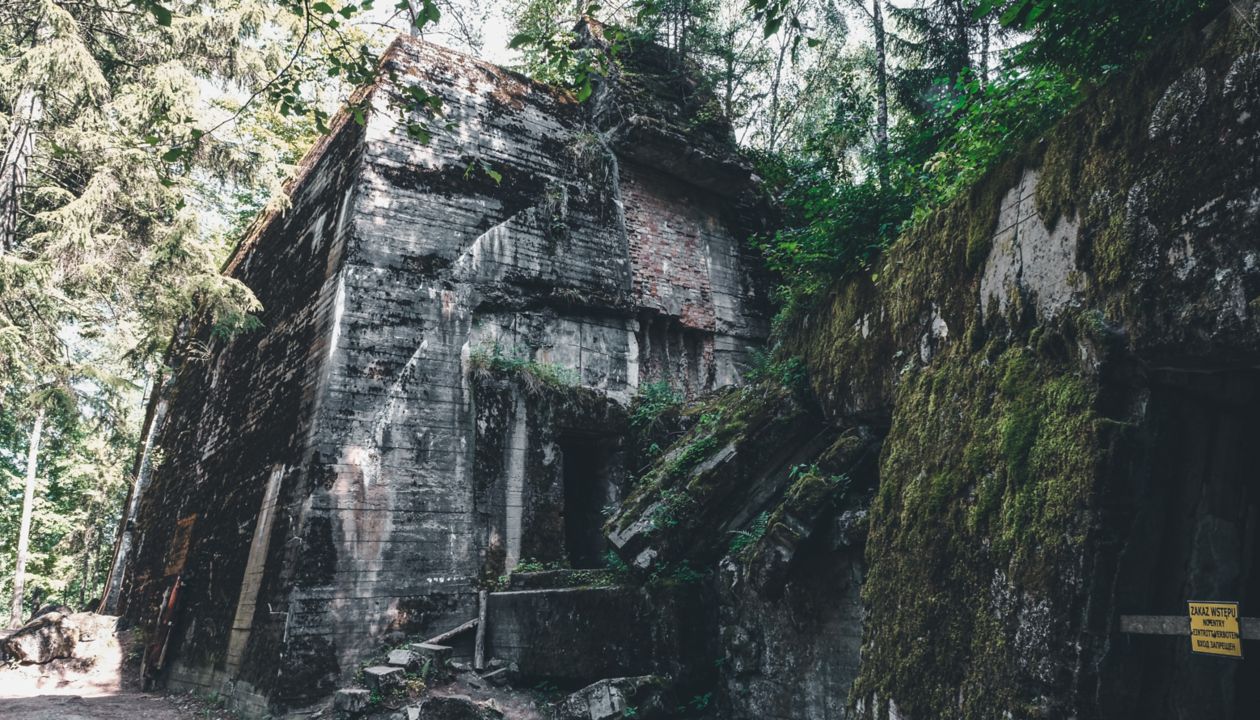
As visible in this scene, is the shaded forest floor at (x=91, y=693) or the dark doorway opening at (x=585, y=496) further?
the dark doorway opening at (x=585, y=496)

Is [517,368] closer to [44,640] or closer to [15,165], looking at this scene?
[15,165]

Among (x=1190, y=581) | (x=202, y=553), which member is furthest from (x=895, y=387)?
(x=202, y=553)

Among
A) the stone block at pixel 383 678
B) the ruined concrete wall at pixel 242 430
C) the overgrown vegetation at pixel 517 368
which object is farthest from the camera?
the overgrown vegetation at pixel 517 368

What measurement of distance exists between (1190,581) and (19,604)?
78.8ft

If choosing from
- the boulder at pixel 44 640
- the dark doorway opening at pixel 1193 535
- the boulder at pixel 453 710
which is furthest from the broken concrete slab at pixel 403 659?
the boulder at pixel 44 640

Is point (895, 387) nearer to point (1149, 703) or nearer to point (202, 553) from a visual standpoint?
point (1149, 703)

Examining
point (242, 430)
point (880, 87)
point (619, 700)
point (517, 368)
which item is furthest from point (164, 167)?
point (880, 87)

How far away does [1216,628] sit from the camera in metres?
2.93

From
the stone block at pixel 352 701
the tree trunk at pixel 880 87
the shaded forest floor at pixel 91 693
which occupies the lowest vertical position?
the shaded forest floor at pixel 91 693

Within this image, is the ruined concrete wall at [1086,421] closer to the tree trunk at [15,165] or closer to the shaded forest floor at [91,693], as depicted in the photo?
the shaded forest floor at [91,693]

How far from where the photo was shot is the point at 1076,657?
3260 millimetres

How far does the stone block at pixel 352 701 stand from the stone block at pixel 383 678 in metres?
0.11

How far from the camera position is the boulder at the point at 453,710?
6926mm

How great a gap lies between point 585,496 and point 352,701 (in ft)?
13.7
